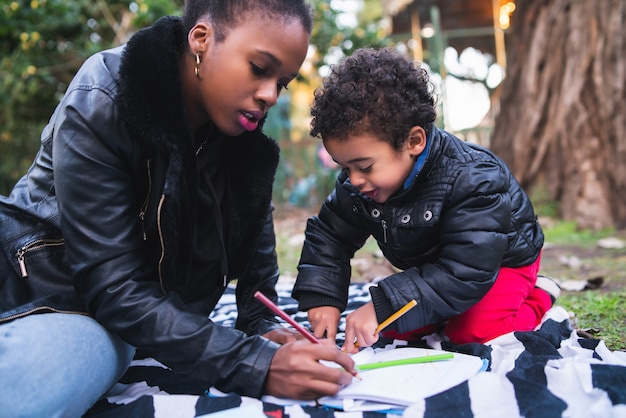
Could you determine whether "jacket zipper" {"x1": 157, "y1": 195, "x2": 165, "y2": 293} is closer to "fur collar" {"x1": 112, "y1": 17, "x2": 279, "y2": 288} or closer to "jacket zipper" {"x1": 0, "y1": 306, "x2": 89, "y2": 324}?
"fur collar" {"x1": 112, "y1": 17, "x2": 279, "y2": 288}

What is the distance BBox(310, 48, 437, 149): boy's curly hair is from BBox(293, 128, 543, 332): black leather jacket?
4.9 inches

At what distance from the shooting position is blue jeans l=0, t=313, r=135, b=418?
120 centimetres

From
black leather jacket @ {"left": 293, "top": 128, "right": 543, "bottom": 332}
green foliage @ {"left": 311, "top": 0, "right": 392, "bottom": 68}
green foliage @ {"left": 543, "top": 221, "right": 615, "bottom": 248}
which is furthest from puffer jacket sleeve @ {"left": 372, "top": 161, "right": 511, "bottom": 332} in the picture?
green foliage @ {"left": 311, "top": 0, "right": 392, "bottom": 68}

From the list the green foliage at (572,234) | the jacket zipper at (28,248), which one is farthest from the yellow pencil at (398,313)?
the green foliage at (572,234)

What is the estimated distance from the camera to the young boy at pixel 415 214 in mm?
1673

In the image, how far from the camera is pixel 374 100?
170 centimetres

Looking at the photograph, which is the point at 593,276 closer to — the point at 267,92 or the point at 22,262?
the point at 267,92

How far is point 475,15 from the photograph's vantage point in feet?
30.9

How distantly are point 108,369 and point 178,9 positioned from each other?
4.90 metres

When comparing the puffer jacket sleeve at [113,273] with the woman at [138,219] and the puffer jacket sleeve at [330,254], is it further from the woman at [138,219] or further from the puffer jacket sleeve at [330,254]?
the puffer jacket sleeve at [330,254]

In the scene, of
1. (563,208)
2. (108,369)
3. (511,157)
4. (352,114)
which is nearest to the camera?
(108,369)

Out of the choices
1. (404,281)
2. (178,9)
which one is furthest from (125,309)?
(178,9)

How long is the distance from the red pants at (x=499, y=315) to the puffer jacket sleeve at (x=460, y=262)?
14 centimetres

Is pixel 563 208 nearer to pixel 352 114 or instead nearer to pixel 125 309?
pixel 352 114
